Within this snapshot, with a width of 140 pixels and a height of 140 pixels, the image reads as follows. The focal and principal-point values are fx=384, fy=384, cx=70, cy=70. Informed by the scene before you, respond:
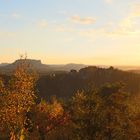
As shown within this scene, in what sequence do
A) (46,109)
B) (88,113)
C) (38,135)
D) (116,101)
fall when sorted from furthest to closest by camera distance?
1. (46,109)
2. (38,135)
3. (116,101)
4. (88,113)

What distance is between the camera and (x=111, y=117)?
4003cm

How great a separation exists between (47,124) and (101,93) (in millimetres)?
18121

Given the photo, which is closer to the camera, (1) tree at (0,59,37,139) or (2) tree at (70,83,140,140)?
(2) tree at (70,83,140,140)

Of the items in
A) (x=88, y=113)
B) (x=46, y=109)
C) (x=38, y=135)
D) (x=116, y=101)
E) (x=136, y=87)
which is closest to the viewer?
(x=88, y=113)

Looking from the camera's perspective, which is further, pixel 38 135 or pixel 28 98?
pixel 38 135

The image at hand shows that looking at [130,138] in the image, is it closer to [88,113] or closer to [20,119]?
[88,113]

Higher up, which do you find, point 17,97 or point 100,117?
point 17,97

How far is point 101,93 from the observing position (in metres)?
43.8

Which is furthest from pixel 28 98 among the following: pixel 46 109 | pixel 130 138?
pixel 46 109

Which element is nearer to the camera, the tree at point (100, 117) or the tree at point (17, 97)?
the tree at point (100, 117)

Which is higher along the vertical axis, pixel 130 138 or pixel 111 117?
pixel 111 117

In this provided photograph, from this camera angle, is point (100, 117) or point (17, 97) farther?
point (17, 97)

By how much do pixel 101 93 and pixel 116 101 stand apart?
275 centimetres

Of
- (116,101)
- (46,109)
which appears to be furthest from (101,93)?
(46,109)
